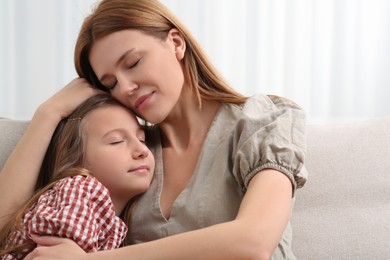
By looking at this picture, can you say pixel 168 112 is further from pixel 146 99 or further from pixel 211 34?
pixel 211 34

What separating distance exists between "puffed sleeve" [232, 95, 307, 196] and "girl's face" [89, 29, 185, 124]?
191mm

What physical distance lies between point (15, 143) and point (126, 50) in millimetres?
461

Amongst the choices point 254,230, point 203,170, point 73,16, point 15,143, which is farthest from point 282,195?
point 73,16

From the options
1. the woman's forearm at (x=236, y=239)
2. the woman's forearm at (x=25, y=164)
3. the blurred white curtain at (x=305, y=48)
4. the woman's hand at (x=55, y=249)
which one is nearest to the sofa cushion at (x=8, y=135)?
the woman's forearm at (x=25, y=164)

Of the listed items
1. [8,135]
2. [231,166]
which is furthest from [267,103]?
[8,135]

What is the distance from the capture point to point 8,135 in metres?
1.92

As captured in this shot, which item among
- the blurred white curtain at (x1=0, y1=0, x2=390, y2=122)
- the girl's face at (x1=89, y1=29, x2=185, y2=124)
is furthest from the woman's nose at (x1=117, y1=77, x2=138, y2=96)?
the blurred white curtain at (x1=0, y1=0, x2=390, y2=122)

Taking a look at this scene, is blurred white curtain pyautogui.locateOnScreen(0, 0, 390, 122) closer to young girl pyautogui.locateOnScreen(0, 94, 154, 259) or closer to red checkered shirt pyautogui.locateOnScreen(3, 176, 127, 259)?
young girl pyautogui.locateOnScreen(0, 94, 154, 259)

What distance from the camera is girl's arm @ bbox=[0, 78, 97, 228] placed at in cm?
170

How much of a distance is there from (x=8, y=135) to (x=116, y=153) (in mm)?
430

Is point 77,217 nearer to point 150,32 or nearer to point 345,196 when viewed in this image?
point 150,32

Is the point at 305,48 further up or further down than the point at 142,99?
further down

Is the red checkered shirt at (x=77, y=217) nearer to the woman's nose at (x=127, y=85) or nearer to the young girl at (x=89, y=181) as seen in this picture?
the young girl at (x=89, y=181)

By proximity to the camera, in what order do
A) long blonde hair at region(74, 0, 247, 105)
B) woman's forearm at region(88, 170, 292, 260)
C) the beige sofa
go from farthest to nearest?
the beige sofa
long blonde hair at region(74, 0, 247, 105)
woman's forearm at region(88, 170, 292, 260)
